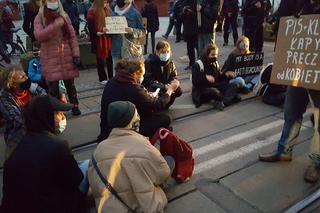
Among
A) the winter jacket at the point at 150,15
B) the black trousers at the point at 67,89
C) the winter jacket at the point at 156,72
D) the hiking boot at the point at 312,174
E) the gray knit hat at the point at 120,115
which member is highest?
the winter jacket at the point at 150,15

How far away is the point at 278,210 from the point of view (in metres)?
3.09

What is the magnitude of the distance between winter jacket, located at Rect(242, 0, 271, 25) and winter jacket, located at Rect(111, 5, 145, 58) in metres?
3.32

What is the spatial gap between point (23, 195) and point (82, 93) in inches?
168

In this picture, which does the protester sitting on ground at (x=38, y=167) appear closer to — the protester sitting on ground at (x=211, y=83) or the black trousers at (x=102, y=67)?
the protester sitting on ground at (x=211, y=83)

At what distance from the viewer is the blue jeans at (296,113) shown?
338 centimetres

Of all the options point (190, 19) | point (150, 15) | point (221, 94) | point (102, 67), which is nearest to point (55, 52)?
point (102, 67)

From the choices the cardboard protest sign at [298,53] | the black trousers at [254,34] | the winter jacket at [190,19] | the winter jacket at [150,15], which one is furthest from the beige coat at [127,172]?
the winter jacket at [150,15]

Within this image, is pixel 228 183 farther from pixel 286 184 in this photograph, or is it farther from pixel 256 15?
pixel 256 15

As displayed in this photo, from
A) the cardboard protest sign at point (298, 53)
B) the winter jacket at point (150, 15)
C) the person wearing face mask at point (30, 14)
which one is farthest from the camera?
the winter jacket at point (150, 15)

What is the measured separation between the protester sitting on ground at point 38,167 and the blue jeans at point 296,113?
2267 millimetres

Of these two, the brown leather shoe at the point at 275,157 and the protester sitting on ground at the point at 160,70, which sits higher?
the protester sitting on ground at the point at 160,70

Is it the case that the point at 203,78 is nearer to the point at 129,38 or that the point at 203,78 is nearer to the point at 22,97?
the point at 129,38

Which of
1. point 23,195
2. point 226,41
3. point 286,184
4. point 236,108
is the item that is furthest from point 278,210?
point 226,41

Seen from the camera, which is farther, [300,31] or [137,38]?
[137,38]
